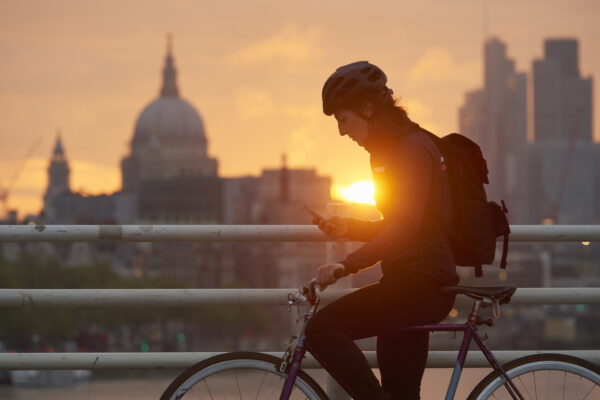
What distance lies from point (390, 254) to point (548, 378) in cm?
95

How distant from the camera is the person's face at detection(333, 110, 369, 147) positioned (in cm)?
501

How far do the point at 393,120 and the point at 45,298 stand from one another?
261cm

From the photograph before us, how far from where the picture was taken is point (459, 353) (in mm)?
5062

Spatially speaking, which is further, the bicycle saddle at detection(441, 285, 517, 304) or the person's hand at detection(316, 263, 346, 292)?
the bicycle saddle at detection(441, 285, 517, 304)

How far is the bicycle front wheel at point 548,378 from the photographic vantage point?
5043mm

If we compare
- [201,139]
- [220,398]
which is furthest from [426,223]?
[201,139]

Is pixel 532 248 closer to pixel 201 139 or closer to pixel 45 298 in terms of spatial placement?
pixel 201 139

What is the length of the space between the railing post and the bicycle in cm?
134

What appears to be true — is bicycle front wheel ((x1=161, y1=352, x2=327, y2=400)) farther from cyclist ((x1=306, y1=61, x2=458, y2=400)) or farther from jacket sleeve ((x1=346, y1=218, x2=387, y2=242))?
jacket sleeve ((x1=346, y1=218, x2=387, y2=242))

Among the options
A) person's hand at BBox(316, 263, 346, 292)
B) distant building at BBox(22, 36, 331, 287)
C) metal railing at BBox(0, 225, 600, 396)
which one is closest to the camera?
person's hand at BBox(316, 263, 346, 292)

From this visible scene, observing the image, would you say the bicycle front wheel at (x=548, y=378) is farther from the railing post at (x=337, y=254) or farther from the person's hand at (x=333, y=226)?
the railing post at (x=337, y=254)

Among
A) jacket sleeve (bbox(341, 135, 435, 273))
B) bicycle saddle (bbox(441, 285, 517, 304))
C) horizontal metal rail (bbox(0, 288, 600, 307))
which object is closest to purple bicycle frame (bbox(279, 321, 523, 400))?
bicycle saddle (bbox(441, 285, 517, 304))

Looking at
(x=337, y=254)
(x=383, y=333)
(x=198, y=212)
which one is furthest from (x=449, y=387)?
(x=198, y=212)

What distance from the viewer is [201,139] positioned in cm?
19825
